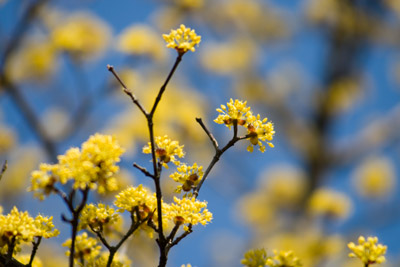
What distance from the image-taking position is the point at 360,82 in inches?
271

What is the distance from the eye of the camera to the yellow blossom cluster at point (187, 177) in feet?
4.50

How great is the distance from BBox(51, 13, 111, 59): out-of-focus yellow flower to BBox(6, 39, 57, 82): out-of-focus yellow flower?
421mm

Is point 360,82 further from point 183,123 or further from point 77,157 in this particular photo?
point 77,157

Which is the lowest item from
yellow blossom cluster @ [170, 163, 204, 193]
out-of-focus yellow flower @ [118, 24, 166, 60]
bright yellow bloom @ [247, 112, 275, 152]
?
yellow blossom cluster @ [170, 163, 204, 193]

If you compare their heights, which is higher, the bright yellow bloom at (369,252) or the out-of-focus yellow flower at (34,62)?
the out-of-focus yellow flower at (34,62)

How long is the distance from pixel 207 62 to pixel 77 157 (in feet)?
19.1

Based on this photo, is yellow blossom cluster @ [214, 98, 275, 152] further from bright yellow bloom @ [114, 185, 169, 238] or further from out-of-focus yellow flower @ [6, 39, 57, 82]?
out-of-focus yellow flower @ [6, 39, 57, 82]

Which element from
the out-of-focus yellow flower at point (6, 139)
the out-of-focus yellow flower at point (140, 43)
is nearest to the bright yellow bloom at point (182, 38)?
the out-of-focus yellow flower at point (140, 43)

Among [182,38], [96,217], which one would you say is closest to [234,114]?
[182,38]

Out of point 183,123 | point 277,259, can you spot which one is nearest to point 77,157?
point 277,259

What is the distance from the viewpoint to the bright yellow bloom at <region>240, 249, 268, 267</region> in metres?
1.21

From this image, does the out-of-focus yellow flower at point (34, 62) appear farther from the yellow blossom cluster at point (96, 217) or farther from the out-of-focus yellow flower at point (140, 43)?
the yellow blossom cluster at point (96, 217)

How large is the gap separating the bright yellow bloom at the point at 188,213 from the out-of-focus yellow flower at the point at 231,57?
529 centimetres

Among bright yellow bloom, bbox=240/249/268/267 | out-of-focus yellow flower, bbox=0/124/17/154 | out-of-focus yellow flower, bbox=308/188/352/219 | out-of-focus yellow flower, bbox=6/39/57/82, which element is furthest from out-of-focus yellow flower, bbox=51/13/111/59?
bright yellow bloom, bbox=240/249/268/267
